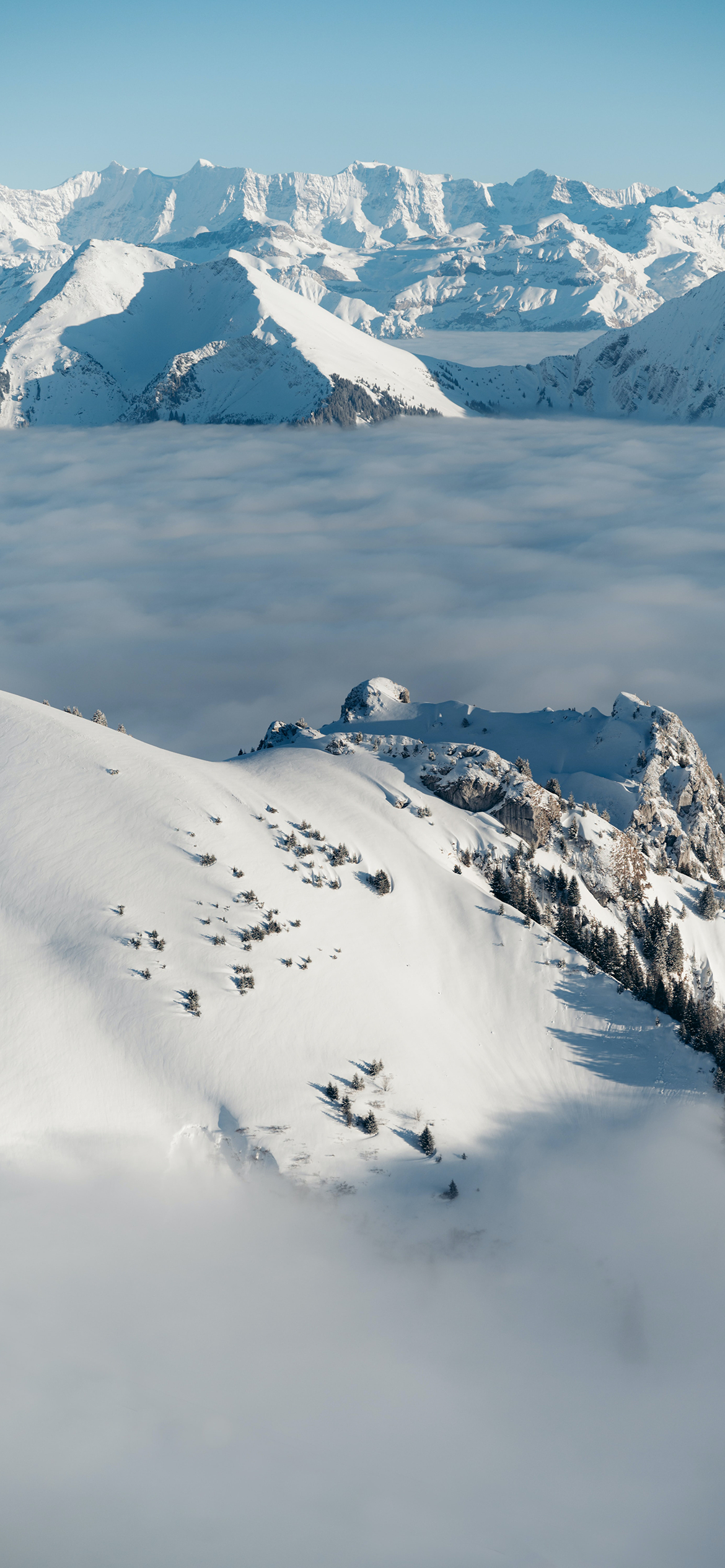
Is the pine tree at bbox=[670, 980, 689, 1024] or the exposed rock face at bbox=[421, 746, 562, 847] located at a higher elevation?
the exposed rock face at bbox=[421, 746, 562, 847]

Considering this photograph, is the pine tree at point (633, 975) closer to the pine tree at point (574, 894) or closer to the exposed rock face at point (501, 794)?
the pine tree at point (574, 894)

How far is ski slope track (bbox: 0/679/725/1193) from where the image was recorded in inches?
3206

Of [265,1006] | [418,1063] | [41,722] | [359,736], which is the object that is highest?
[41,722]

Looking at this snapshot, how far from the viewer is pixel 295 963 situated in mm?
94812

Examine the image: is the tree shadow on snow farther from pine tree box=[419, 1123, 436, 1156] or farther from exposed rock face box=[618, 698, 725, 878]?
exposed rock face box=[618, 698, 725, 878]

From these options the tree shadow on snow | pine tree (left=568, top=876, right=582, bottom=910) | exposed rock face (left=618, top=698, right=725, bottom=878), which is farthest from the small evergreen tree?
exposed rock face (left=618, top=698, right=725, bottom=878)

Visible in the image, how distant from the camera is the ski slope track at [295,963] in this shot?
81.4 m

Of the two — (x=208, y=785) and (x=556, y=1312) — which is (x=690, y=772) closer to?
(x=208, y=785)

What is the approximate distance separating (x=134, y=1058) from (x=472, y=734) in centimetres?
10052

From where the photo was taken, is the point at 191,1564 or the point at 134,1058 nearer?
the point at 191,1564

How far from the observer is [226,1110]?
267 ft

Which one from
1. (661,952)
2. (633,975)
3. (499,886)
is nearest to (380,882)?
(499,886)

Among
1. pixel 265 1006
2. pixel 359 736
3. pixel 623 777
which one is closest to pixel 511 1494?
pixel 265 1006

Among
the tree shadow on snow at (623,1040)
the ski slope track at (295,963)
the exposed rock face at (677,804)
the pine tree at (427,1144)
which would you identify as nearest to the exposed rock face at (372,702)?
the ski slope track at (295,963)
